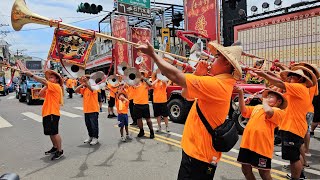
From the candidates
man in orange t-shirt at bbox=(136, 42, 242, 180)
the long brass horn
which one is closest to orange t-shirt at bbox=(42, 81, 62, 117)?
the long brass horn

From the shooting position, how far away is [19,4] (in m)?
3.18

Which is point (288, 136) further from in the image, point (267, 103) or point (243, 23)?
point (243, 23)

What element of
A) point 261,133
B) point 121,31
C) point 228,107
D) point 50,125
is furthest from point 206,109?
point 121,31

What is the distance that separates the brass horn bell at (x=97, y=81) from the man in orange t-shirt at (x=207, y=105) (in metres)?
3.98

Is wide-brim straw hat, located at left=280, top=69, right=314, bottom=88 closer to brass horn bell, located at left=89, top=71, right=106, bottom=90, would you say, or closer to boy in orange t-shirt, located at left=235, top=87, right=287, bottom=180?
boy in orange t-shirt, located at left=235, top=87, right=287, bottom=180

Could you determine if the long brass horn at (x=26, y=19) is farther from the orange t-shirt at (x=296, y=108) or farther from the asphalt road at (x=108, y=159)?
the asphalt road at (x=108, y=159)

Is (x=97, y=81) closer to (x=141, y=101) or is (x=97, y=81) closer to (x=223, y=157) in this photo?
(x=141, y=101)

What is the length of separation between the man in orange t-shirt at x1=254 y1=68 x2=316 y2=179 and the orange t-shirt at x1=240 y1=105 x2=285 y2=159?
1.39 feet

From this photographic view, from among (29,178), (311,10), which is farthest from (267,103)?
(311,10)

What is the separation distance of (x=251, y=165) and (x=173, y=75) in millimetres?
1974

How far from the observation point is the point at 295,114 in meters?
4.07

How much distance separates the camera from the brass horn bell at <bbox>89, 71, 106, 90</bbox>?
6.28m

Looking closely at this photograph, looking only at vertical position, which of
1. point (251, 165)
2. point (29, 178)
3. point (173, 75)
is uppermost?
point (173, 75)

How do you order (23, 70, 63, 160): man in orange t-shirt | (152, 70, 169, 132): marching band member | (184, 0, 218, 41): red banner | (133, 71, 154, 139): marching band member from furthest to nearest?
(184, 0, 218, 41): red banner
(152, 70, 169, 132): marching band member
(133, 71, 154, 139): marching band member
(23, 70, 63, 160): man in orange t-shirt
